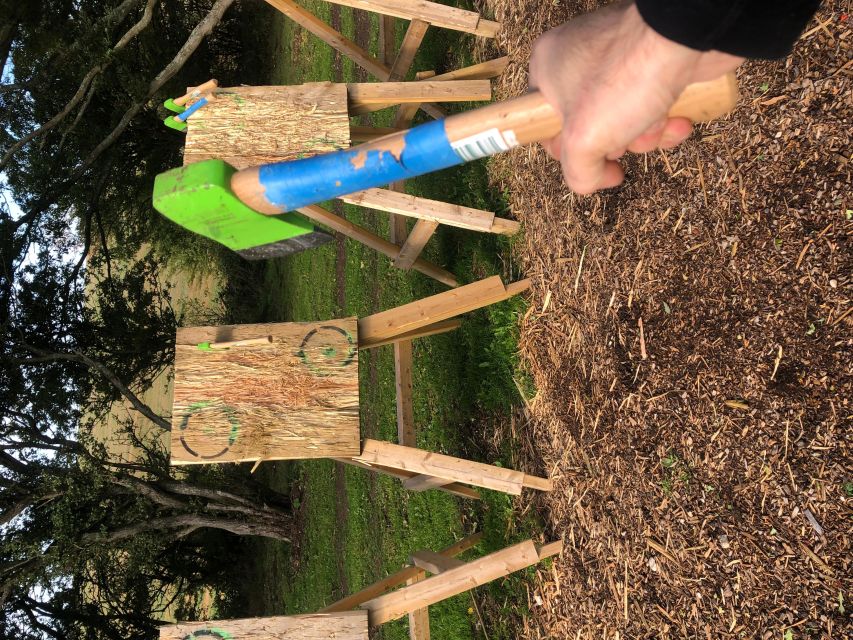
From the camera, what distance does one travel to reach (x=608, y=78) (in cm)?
161

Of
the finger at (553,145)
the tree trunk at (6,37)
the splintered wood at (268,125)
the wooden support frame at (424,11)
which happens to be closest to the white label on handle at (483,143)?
the finger at (553,145)

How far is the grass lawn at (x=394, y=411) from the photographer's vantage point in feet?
18.5

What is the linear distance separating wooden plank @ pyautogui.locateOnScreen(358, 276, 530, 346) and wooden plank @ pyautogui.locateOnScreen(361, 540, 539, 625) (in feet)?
4.90

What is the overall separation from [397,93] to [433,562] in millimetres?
3241

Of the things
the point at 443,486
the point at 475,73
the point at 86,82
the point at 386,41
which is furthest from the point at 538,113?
the point at 86,82

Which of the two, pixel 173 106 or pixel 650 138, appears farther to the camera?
pixel 173 106

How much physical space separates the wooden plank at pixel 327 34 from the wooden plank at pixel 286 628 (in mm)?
4582

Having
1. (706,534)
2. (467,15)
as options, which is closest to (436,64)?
(467,15)

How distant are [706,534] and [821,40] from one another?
2.30 metres

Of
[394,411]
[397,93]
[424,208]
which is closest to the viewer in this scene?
[397,93]

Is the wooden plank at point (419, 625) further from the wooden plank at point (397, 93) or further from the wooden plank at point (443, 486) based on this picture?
the wooden plank at point (397, 93)

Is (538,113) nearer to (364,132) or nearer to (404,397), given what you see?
(404,397)

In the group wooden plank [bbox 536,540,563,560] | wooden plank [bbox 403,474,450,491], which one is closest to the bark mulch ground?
wooden plank [bbox 536,540,563,560]

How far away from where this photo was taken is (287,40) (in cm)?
1413
